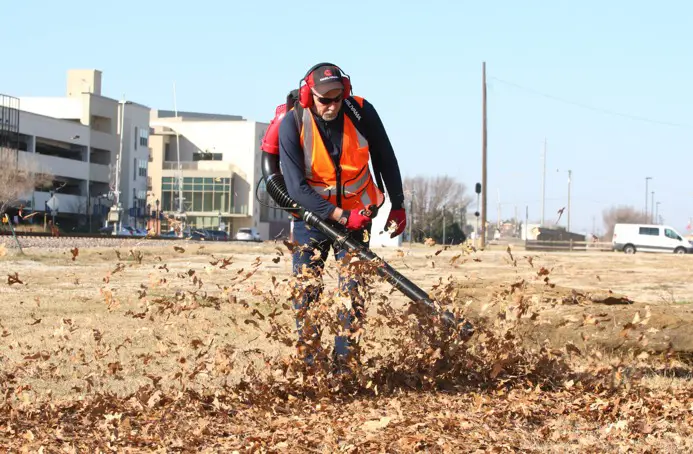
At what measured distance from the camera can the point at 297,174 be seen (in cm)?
585

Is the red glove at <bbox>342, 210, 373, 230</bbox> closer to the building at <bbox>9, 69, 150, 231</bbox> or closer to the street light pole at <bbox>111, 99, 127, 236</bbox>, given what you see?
the street light pole at <bbox>111, 99, 127, 236</bbox>

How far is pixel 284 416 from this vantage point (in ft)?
16.4

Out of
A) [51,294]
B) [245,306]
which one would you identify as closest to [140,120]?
[51,294]

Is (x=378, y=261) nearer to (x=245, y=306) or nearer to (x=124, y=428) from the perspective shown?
(x=245, y=306)

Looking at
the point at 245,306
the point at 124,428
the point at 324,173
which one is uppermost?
the point at 324,173

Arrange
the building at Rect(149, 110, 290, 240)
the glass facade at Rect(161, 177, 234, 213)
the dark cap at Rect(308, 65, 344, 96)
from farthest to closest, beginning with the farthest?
the building at Rect(149, 110, 290, 240), the glass facade at Rect(161, 177, 234, 213), the dark cap at Rect(308, 65, 344, 96)

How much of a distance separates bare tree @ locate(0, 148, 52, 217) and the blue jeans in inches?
2739

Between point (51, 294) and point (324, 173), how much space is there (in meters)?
7.11

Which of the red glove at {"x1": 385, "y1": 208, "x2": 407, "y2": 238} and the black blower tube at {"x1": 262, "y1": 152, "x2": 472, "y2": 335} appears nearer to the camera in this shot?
the black blower tube at {"x1": 262, "y1": 152, "x2": 472, "y2": 335}

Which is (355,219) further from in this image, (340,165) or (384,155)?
(384,155)

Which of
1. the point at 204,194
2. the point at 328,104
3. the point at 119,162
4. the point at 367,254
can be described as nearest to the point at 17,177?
the point at 119,162

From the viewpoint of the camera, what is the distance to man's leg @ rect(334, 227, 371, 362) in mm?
5500

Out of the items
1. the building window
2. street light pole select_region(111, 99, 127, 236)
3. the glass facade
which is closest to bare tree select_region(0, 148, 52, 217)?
street light pole select_region(111, 99, 127, 236)

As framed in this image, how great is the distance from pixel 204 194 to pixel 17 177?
50752 mm
